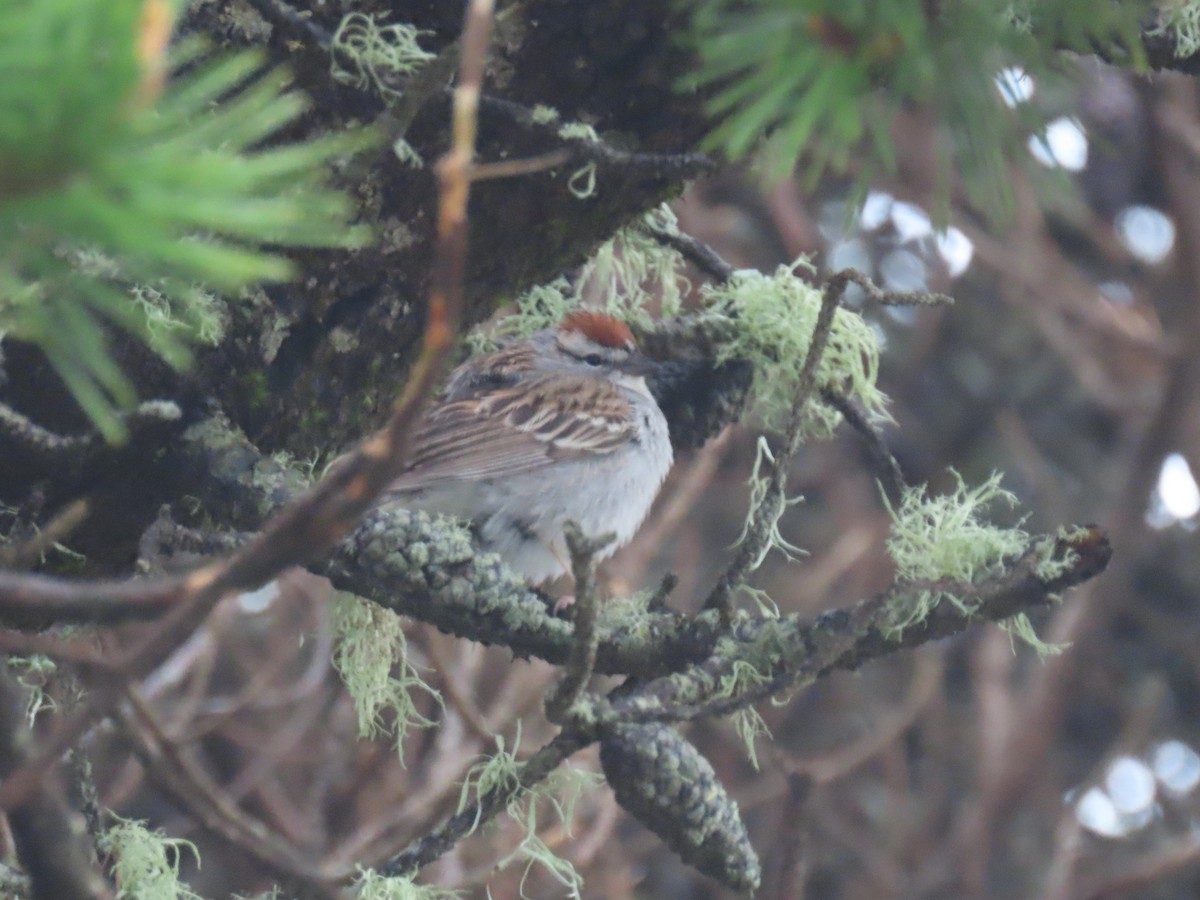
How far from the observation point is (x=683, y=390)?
11.3ft

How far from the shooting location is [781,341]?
10.8 ft

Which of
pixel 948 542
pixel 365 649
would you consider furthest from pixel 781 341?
pixel 365 649

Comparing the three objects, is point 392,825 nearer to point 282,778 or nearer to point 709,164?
point 282,778

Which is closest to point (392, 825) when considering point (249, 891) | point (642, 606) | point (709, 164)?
point (249, 891)

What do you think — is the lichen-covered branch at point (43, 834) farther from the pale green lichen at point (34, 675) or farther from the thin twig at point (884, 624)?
the pale green lichen at point (34, 675)

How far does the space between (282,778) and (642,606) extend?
3.63 m

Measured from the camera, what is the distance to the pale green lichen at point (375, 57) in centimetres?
227

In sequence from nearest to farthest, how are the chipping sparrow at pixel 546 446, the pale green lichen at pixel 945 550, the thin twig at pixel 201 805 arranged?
the thin twig at pixel 201 805 → the pale green lichen at pixel 945 550 → the chipping sparrow at pixel 546 446

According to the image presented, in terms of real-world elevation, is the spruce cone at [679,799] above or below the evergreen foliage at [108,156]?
below

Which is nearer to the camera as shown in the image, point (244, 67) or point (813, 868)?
point (244, 67)

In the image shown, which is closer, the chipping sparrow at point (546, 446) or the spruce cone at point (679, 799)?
the spruce cone at point (679, 799)

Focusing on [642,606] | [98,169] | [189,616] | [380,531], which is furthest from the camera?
[642,606]

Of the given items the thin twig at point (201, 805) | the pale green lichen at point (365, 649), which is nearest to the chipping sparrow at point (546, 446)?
the pale green lichen at point (365, 649)

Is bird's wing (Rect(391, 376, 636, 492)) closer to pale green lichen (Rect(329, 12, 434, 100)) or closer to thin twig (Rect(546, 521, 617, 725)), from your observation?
pale green lichen (Rect(329, 12, 434, 100))
